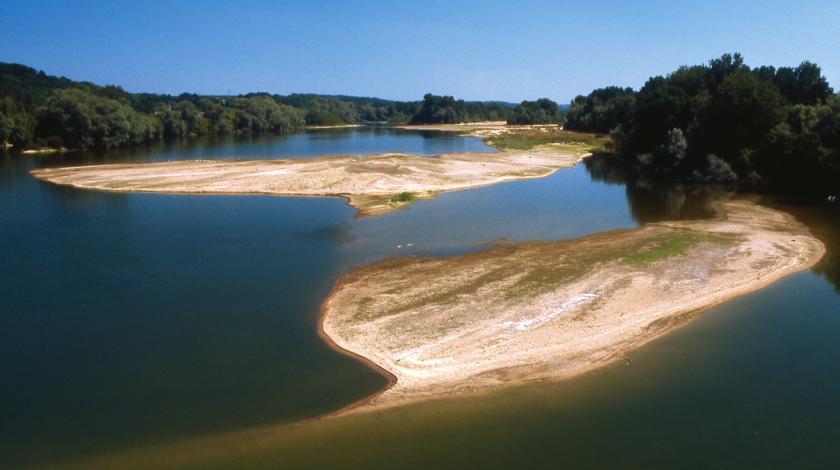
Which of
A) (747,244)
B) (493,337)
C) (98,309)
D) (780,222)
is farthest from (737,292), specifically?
(98,309)

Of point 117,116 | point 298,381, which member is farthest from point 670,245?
point 117,116

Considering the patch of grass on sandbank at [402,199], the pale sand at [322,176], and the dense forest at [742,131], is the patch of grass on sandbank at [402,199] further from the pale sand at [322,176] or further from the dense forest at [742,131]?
the dense forest at [742,131]

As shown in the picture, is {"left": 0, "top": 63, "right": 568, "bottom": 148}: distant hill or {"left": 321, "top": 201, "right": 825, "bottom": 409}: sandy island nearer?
{"left": 321, "top": 201, "right": 825, "bottom": 409}: sandy island

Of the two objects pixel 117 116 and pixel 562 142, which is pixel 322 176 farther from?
pixel 562 142

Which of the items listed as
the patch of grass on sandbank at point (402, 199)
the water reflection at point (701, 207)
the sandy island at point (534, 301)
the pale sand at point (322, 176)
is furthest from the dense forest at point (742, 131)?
the patch of grass on sandbank at point (402, 199)

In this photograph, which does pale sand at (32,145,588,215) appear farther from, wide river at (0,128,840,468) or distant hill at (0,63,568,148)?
distant hill at (0,63,568,148)

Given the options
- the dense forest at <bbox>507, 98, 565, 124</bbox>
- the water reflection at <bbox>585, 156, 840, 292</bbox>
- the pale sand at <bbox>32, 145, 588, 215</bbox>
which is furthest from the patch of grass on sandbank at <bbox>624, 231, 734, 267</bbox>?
the dense forest at <bbox>507, 98, 565, 124</bbox>
